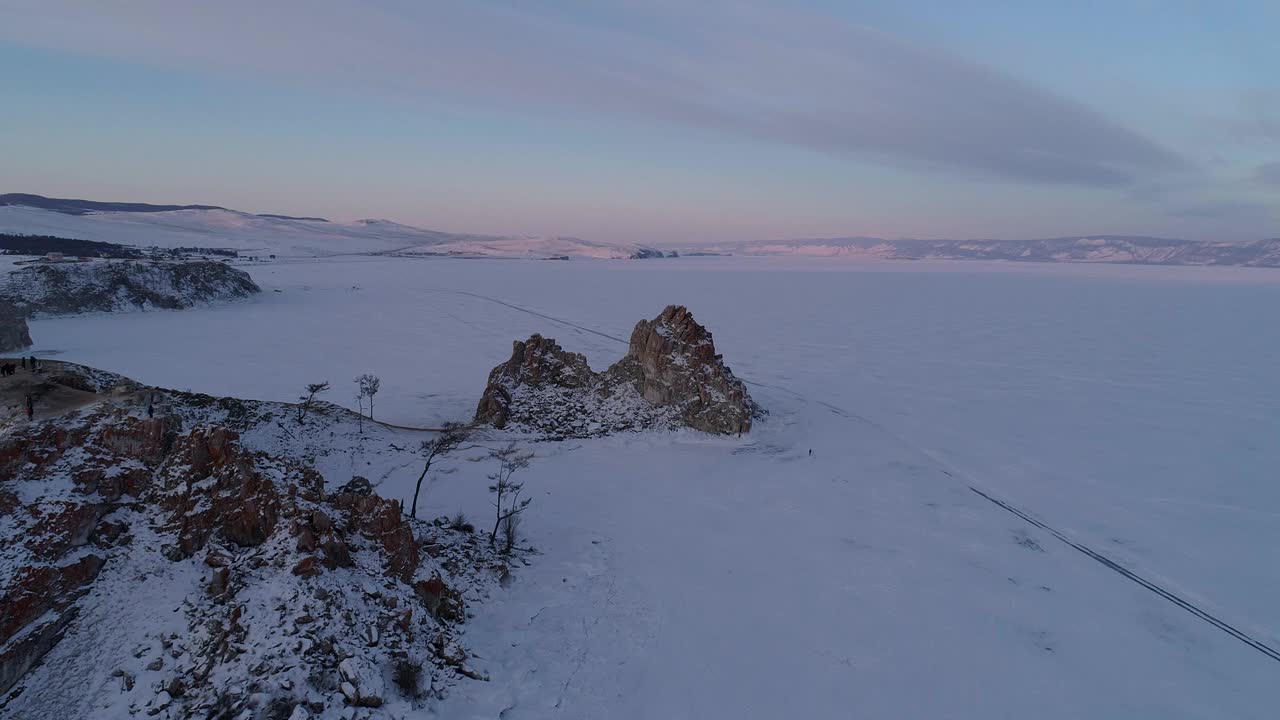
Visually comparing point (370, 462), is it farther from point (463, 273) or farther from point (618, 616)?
point (463, 273)

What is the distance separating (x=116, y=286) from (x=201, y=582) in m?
76.3

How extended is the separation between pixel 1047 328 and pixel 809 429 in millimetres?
55155

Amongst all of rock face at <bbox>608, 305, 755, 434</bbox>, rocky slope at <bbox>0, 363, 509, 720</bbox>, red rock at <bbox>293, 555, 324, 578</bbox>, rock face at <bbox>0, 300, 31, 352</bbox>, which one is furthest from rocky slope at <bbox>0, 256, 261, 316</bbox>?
red rock at <bbox>293, 555, 324, 578</bbox>

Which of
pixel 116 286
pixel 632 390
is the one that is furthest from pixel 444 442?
pixel 116 286

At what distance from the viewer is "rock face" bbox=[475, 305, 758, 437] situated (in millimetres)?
31297

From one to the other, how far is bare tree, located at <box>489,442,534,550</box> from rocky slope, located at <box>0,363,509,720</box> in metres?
1.67

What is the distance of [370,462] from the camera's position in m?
24.9

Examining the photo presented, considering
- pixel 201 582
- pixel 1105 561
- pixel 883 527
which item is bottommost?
pixel 1105 561

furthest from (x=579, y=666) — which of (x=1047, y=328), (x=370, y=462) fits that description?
(x=1047, y=328)

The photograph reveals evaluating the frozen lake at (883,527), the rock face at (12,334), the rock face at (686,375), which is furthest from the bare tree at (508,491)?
the rock face at (12,334)

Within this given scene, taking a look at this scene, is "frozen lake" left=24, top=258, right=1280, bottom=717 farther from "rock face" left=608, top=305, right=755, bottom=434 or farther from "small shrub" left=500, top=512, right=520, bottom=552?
"rock face" left=608, top=305, right=755, bottom=434

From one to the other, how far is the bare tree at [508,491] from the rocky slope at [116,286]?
65.0 m

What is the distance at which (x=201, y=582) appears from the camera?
1359cm

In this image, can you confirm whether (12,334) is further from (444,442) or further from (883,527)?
(883,527)
